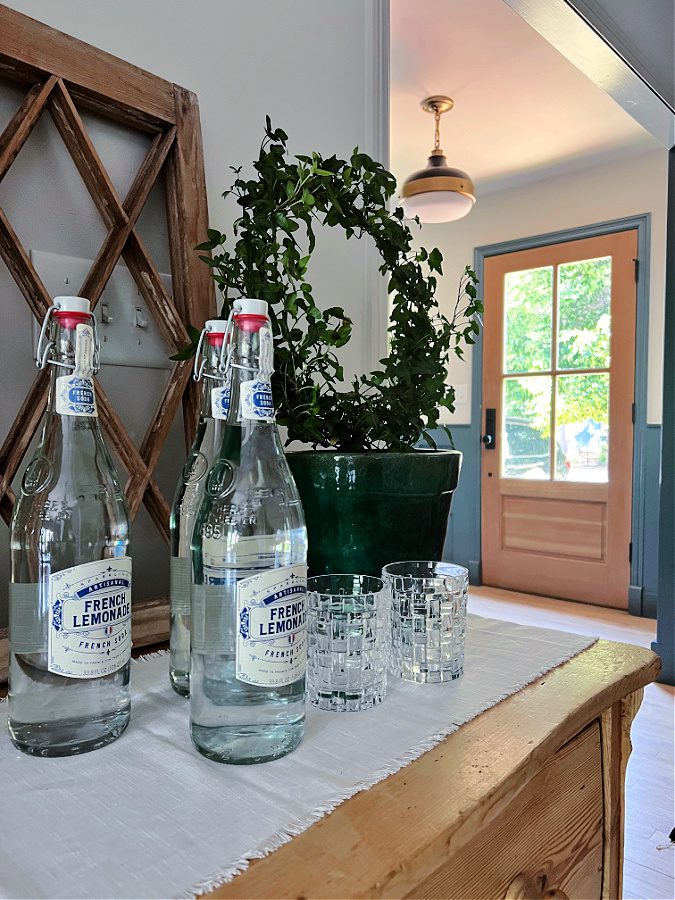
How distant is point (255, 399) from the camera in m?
0.49

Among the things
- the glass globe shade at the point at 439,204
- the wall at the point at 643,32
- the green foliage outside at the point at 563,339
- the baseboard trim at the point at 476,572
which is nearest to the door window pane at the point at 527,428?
the green foliage outside at the point at 563,339

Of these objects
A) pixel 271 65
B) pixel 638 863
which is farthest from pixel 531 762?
pixel 638 863

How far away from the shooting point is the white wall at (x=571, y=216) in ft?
10.9

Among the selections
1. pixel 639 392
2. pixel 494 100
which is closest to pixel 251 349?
pixel 494 100

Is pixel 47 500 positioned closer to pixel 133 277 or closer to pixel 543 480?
pixel 133 277

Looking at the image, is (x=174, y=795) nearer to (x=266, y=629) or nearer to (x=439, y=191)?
(x=266, y=629)

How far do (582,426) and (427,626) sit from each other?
10.5 ft

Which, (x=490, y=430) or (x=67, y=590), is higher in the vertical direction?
(x=490, y=430)

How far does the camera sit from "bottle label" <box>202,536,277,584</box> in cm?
47

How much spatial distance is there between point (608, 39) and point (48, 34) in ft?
5.29

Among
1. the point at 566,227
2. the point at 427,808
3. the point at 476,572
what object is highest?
the point at 566,227

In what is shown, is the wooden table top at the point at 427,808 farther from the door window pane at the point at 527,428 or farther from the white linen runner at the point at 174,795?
the door window pane at the point at 527,428

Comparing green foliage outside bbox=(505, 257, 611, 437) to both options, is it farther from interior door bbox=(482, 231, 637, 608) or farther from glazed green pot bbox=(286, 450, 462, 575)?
glazed green pot bbox=(286, 450, 462, 575)

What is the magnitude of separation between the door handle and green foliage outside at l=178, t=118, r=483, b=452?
3155mm
